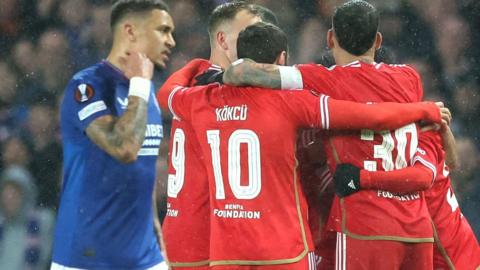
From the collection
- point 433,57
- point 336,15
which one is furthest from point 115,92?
point 433,57

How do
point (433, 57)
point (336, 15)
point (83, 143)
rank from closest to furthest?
1. point (83, 143)
2. point (336, 15)
3. point (433, 57)

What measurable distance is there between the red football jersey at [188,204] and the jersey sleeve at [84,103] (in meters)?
0.88

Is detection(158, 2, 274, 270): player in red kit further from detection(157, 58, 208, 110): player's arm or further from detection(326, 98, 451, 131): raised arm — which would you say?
detection(326, 98, 451, 131): raised arm

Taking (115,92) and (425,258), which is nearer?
(115,92)

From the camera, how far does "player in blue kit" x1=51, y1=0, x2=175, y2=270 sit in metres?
3.72

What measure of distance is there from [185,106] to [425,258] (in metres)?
1.29

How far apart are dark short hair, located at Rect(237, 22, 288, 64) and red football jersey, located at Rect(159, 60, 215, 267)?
52cm

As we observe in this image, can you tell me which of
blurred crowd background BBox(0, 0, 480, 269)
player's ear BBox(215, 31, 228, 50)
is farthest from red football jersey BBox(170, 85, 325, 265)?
blurred crowd background BBox(0, 0, 480, 269)

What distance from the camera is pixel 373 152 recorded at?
4324mm

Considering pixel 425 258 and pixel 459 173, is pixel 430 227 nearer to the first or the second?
pixel 425 258

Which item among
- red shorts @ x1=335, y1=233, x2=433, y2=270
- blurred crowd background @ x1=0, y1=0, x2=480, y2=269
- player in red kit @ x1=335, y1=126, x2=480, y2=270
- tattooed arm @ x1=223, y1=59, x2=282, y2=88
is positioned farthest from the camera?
blurred crowd background @ x1=0, y1=0, x2=480, y2=269

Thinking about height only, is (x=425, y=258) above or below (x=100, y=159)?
below

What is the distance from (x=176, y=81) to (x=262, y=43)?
2.12ft

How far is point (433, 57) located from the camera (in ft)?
26.5
